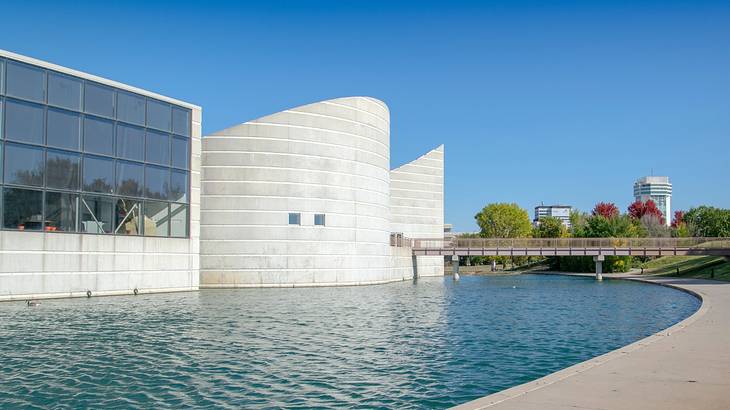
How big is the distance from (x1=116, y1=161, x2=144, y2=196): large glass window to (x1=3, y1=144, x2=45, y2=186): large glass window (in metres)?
6.34

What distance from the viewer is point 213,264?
60.6 meters

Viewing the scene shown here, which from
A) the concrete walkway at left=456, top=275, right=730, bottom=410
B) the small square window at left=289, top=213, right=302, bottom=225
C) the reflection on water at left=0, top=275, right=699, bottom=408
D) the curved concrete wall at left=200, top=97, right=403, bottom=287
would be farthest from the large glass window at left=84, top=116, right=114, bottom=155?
the concrete walkway at left=456, top=275, right=730, bottom=410

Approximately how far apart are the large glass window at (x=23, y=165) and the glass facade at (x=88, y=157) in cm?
6

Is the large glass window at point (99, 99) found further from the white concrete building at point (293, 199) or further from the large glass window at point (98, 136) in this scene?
the white concrete building at point (293, 199)

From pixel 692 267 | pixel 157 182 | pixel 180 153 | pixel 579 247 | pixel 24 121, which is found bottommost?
pixel 692 267

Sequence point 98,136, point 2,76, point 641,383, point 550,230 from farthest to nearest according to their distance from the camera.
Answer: point 550,230 < point 98,136 < point 2,76 < point 641,383

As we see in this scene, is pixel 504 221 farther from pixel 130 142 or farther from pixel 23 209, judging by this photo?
pixel 23 209

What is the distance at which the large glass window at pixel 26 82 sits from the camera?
41.0m

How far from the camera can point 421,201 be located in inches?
3967

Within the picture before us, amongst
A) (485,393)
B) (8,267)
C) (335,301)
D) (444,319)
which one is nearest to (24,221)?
(8,267)

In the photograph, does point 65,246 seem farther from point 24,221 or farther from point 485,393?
point 485,393

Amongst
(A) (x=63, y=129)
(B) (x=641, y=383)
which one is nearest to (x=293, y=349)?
(B) (x=641, y=383)

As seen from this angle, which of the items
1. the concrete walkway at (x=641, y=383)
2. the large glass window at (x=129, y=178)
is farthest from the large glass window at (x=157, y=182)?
the concrete walkway at (x=641, y=383)

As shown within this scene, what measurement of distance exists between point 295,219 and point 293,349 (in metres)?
41.0
